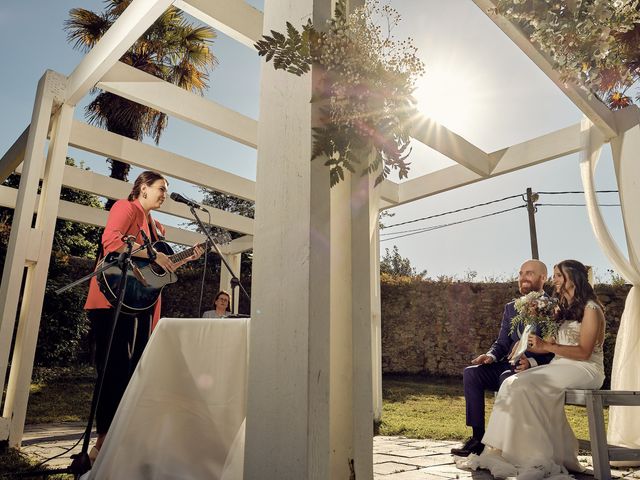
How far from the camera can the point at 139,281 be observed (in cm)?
318

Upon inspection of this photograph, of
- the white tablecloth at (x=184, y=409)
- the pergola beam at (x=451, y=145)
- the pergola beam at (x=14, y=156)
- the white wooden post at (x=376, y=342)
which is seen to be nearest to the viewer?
the white tablecloth at (x=184, y=409)

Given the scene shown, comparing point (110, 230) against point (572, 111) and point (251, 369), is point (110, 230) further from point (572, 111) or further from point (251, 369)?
point (572, 111)

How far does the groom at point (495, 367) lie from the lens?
365 cm

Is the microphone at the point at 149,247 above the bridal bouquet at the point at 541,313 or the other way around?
above

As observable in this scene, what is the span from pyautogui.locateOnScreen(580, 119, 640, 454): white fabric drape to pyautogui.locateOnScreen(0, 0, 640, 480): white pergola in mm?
11

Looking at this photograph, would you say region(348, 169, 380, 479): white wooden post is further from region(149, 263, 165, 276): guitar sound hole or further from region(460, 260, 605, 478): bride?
region(149, 263, 165, 276): guitar sound hole

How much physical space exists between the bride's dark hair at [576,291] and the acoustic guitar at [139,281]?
2594mm

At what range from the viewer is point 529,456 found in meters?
2.96

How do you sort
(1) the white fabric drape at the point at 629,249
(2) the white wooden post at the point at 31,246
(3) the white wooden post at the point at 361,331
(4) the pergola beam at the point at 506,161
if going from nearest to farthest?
1. (3) the white wooden post at the point at 361,331
2. (2) the white wooden post at the point at 31,246
3. (1) the white fabric drape at the point at 629,249
4. (4) the pergola beam at the point at 506,161

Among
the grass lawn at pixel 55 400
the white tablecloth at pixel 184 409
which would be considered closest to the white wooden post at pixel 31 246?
the grass lawn at pixel 55 400

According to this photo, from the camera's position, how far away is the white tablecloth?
219cm

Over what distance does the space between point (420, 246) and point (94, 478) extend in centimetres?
1917

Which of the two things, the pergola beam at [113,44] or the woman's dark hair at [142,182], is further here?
the woman's dark hair at [142,182]

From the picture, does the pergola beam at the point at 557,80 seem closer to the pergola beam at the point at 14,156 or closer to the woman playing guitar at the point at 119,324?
the woman playing guitar at the point at 119,324
